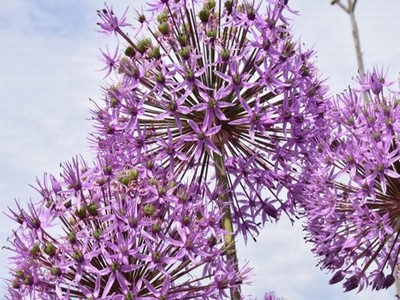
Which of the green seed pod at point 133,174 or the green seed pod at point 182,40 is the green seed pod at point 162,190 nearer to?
the green seed pod at point 133,174

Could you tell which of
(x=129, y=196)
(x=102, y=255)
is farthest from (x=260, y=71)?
(x=102, y=255)

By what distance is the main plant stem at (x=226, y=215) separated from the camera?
295 inches

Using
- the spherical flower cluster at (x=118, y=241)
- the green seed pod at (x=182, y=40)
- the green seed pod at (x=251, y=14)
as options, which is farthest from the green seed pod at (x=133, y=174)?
the green seed pod at (x=251, y=14)

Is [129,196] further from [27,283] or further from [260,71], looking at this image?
[260,71]

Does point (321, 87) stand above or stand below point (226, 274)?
above

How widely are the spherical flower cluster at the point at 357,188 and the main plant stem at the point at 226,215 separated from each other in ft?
2.93

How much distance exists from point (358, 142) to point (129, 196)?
8.42 feet

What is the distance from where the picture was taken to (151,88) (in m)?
8.22

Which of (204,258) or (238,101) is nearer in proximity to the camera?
(204,258)

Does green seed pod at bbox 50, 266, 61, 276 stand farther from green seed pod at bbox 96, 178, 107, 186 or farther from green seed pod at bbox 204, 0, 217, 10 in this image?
green seed pod at bbox 204, 0, 217, 10

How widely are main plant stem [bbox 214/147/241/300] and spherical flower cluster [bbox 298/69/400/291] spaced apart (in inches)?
35.2

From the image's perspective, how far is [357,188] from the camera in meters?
8.17

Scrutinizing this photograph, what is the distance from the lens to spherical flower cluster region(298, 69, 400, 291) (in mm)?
8008

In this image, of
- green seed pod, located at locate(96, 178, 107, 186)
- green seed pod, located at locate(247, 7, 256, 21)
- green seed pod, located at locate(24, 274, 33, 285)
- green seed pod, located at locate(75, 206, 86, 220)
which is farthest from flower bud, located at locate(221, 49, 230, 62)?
green seed pod, located at locate(24, 274, 33, 285)
